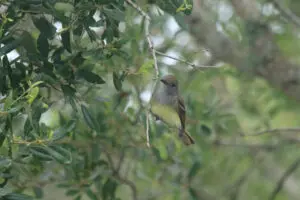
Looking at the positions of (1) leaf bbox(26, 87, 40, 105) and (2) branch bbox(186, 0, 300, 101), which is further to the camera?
(2) branch bbox(186, 0, 300, 101)

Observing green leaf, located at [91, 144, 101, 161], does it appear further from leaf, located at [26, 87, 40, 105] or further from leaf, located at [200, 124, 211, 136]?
leaf, located at [26, 87, 40, 105]

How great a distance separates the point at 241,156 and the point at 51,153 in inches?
106

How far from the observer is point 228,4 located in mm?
4266

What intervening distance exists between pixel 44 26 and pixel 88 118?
35cm

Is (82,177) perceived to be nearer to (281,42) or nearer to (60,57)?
(60,57)

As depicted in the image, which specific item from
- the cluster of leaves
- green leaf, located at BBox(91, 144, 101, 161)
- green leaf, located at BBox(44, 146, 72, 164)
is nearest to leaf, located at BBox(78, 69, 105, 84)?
the cluster of leaves

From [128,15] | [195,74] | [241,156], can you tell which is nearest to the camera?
[128,15]

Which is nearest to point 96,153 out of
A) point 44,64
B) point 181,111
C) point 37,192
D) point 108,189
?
point 108,189

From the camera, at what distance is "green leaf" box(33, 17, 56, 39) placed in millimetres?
1768

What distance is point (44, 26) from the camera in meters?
1.78

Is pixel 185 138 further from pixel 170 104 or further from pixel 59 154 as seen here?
pixel 59 154

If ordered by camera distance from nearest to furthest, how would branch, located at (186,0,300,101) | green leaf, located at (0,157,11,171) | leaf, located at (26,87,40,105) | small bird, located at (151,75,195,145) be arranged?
leaf, located at (26,87,40,105), green leaf, located at (0,157,11,171), small bird, located at (151,75,195,145), branch, located at (186,0,300,101)

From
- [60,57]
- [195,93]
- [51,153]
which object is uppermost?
[60,57]

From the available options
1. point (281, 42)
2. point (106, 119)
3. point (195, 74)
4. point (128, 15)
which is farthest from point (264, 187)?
point (128, 15)
